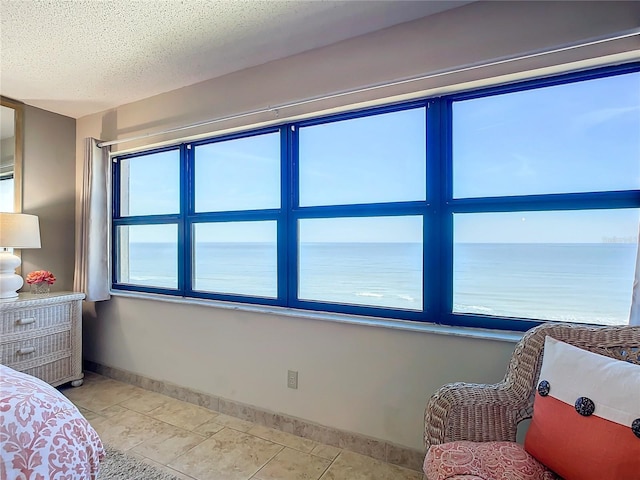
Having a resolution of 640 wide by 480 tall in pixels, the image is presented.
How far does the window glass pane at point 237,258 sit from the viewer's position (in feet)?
7.68

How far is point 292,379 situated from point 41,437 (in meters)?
1.32

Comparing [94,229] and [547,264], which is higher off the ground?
[94,229]

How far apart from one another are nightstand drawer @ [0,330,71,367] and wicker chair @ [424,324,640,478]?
8.98 feet

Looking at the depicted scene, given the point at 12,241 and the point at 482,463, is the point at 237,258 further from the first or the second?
the point at 482,463

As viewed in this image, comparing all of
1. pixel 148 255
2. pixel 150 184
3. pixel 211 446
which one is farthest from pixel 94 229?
pixel 211 446

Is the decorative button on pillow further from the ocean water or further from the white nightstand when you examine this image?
the white nightstand

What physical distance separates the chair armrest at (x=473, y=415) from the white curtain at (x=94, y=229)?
278 cm

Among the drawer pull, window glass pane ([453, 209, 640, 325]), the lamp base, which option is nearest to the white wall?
window glass pane ([453, 209, 640, 325])

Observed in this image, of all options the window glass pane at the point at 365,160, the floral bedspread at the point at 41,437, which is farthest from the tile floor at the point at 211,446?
the window glass pane at the point at 365,160

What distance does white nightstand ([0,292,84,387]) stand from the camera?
2.35m

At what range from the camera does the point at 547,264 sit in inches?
64.9

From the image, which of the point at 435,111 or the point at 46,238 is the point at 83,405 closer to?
the point at 46,238

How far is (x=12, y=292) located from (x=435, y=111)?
3.12 metres

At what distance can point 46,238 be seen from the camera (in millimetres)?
2965
